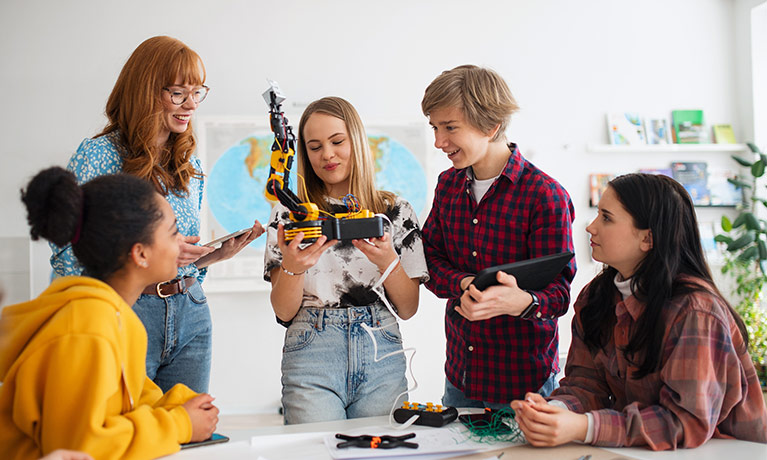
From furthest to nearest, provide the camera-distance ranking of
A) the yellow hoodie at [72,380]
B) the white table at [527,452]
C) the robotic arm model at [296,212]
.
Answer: the robotic arm model at [296,212] → the white table at [527,452] → the yellow hoodie at [72,380]

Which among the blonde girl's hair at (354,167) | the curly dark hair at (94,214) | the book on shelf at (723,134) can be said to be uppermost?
the book on shelf at (723,134)

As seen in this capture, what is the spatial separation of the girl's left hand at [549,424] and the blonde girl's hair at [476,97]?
0.80 m

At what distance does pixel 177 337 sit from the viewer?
1784mm

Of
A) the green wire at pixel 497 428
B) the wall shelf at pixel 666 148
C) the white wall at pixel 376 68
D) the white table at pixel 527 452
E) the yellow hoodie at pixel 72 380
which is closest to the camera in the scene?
the yellow hoodie at pixel 72 380

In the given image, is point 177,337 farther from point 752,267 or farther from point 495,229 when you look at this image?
point 752,267

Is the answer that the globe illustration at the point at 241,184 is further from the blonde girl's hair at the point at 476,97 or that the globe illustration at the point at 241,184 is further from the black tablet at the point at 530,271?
the black tablet at the point at 530,271

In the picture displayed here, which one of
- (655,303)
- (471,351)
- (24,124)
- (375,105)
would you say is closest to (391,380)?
(471,351)

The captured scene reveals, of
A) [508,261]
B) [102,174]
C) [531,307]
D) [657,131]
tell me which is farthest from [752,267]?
[102,174]

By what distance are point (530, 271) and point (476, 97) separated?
0.54 metres

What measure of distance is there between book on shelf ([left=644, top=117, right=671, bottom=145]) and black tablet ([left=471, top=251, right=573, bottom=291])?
331 centimetres

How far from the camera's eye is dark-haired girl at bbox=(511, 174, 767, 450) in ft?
4.31

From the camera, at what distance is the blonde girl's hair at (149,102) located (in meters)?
1.77

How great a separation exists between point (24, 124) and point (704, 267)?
3.87m

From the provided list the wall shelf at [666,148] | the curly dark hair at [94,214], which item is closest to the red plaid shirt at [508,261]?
the curly dark hair at [94,214]
